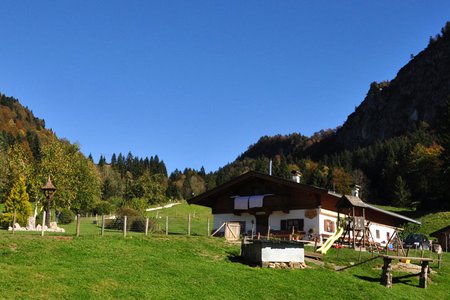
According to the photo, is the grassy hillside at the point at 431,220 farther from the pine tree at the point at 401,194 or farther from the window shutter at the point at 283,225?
the window shutter at the point at 283,225

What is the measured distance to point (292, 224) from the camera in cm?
4234

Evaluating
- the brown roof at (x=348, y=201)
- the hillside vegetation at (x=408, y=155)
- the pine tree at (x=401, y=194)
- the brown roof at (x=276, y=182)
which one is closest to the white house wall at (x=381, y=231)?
the brown roof at (x=276, y=182)

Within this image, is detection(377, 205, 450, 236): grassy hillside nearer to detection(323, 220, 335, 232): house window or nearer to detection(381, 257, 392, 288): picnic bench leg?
detection(323, 220, 335, 232): house window

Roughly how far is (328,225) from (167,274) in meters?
22.8

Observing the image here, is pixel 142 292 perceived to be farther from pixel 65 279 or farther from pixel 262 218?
pixel 262 218

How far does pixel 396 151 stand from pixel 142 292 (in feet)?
372

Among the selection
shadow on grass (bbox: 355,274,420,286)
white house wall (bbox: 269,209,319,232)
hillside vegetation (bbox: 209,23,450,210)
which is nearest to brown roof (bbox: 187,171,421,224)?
white house wall (bbox: 269,209,319,232)

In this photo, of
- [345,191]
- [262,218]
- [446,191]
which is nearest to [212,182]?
[345,191]

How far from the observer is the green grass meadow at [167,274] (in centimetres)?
1823

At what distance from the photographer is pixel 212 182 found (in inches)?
5984

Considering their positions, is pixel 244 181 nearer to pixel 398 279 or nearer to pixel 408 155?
pixel 398 279

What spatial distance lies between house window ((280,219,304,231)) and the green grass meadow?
10447 millimetres

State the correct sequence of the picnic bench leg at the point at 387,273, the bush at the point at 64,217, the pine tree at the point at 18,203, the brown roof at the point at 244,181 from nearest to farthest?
the picnic bench leg at the point at 387,273 → the brown roof at the point at 244,181 → the pine tree at the point at 18,203 → the bush at the point at 64,217

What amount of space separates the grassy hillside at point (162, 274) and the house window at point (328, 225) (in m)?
10.8
